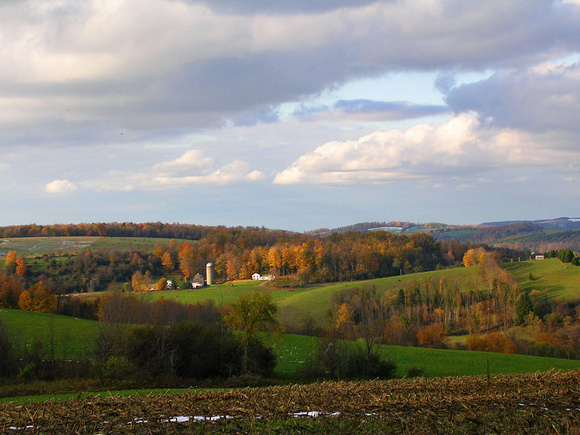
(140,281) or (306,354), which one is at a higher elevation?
(140,281)

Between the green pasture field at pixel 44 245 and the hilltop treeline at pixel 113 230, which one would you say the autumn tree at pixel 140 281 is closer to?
the green pasture field at pixel 44 245

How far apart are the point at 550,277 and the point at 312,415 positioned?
101 metres

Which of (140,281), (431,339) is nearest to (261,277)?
(140,281)

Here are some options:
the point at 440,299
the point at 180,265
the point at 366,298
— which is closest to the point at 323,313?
the point at 366,298

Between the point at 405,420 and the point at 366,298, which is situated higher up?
the point at 405,420

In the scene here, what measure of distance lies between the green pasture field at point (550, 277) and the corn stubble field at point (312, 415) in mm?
85171

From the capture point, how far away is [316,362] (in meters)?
35.6

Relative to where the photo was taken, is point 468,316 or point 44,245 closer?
point 468,316

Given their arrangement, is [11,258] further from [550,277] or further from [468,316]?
[550,277]

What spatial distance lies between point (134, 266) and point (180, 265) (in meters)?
12.5

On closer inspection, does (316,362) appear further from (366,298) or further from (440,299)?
(440,299)

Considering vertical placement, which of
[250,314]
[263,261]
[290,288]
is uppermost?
[250,314]

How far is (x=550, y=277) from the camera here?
9419cm

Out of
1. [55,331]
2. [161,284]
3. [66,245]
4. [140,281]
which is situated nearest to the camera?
[55,331]
